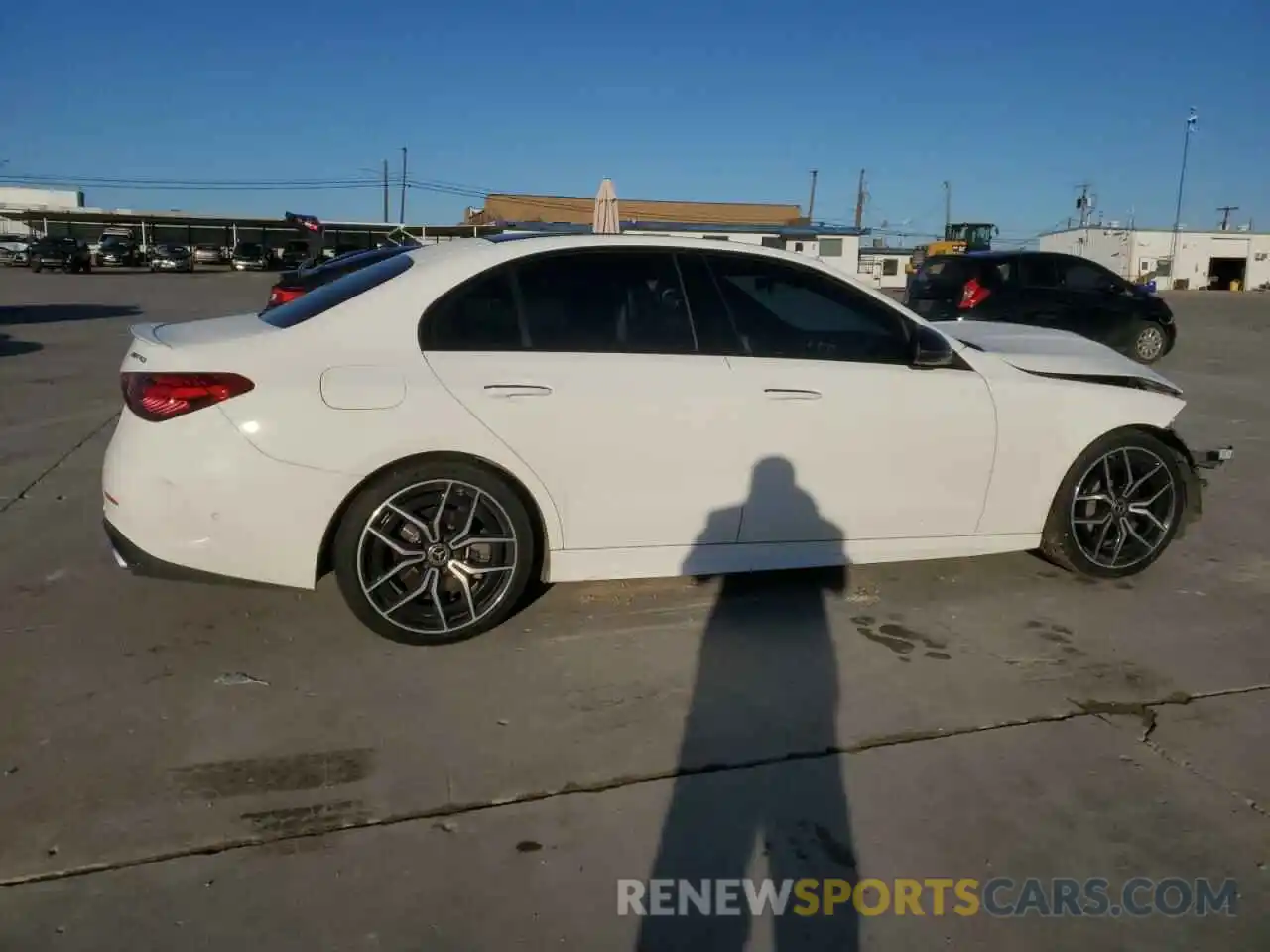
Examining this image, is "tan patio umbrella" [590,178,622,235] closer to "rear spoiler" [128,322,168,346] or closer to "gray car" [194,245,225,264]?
"rear spoiler" [128,322,168,346]

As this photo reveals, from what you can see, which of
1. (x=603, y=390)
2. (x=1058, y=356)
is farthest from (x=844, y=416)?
(x=1058, y=356)

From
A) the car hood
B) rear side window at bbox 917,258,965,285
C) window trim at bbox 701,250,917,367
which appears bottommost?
the car hood

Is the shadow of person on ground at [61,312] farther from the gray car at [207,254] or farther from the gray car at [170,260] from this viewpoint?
the gray car at [207,254]

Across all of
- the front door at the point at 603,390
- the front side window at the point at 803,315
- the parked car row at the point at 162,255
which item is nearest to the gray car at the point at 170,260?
the parked car row at the point at 162,255

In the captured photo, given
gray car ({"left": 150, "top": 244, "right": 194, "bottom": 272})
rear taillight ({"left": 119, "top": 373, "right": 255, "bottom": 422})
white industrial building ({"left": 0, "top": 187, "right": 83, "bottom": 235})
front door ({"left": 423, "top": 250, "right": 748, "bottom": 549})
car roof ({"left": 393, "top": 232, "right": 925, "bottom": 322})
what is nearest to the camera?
rear taillight ({"left": 119, "top": 373, "right": 255, "bottom": 422})

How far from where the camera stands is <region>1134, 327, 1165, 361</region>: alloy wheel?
48.1 feet

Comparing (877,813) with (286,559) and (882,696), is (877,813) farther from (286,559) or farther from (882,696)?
(286,559)

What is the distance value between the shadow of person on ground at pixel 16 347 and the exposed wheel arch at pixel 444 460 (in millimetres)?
11862

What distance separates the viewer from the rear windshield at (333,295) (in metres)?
3.97

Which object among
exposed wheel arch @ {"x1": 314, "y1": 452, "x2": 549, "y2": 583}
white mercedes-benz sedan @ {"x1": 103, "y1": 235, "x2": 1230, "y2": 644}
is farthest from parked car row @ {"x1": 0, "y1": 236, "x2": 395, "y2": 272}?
exposed wheel arch @ {"x1": 314, "y1": 452, "x2": 549, "y2": 583}

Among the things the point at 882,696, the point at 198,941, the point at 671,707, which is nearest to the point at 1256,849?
the point at 882,696

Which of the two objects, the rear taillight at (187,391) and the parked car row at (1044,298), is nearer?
the rear taillight at (187,391)

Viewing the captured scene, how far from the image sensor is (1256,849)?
283cm

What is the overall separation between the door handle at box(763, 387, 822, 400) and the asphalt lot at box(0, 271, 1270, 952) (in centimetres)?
98
